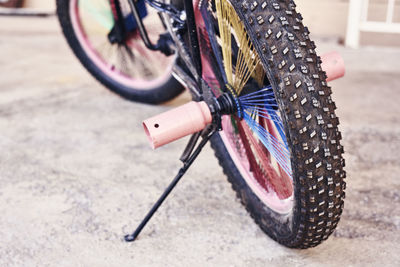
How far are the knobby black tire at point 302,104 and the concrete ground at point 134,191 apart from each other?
0.27 meters

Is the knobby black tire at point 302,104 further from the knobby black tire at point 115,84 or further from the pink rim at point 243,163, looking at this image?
the knobby black tire at point 115,84

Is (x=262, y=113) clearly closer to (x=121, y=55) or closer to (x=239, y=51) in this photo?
(x=239, y=51)

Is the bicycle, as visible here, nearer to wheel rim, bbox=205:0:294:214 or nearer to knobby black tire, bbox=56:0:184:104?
wheel rim, bbox=205:0:294:214

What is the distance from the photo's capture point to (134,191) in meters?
1.56

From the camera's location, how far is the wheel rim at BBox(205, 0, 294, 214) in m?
1.17

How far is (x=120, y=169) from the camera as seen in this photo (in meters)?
1.70

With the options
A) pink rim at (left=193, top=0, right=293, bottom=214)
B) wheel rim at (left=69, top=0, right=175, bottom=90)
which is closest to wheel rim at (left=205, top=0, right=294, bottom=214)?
pink rim at (left=193, top=0, right=293, bottom=214)

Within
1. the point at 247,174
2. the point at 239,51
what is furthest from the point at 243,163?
the point at 239,51

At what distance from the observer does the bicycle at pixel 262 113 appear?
3.25 ft

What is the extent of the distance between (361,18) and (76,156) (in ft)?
6.68

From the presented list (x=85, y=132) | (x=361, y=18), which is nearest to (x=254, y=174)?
(x=85, y=132)

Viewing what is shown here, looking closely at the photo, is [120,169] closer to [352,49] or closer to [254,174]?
[254,174]

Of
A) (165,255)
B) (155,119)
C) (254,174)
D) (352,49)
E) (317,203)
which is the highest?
(155,119)

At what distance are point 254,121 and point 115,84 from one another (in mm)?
1189
